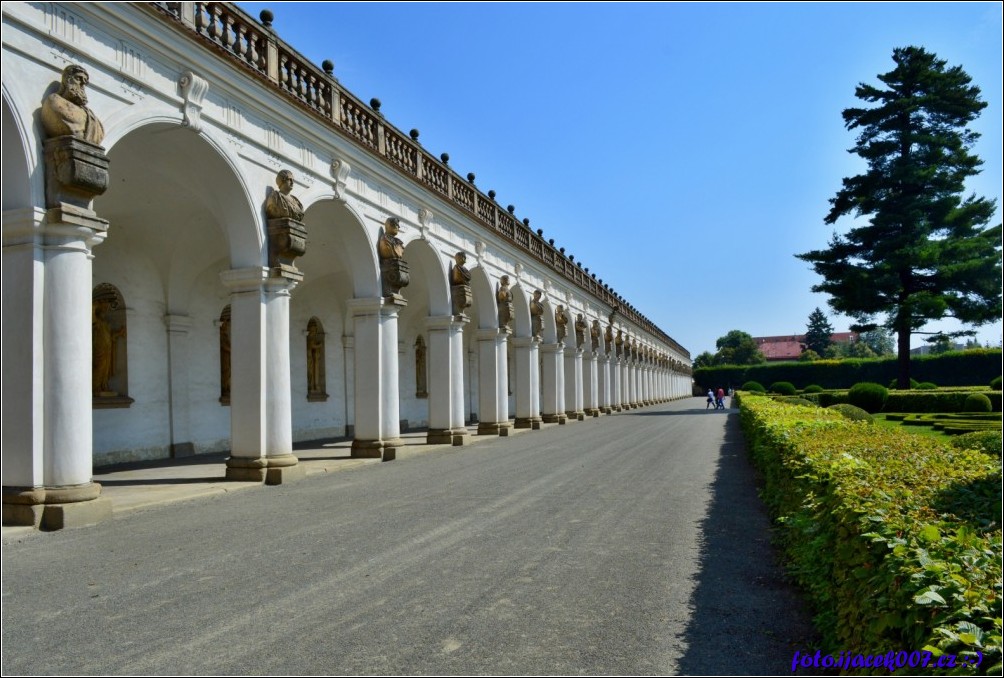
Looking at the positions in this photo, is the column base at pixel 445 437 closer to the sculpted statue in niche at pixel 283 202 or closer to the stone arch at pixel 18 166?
the sculpted statue in niche at pixel 283 202

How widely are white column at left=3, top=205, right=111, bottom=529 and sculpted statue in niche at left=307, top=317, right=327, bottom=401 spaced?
13.6 meters

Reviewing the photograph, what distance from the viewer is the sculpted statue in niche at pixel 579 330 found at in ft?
117

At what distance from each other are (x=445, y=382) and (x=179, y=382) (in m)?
6.52

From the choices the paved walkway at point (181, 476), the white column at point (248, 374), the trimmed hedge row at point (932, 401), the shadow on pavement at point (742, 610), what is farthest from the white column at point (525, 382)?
the shadow on pavement at point (742, 610)

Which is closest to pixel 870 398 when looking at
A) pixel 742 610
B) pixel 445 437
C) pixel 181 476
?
pixel 445 437

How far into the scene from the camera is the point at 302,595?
5.42 meters

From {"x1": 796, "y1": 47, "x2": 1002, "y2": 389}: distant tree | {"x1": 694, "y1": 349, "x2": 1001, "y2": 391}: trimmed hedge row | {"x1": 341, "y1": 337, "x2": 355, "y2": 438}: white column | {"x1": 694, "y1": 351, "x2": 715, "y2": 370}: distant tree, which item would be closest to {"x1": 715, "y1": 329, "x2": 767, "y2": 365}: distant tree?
{"x1": 694, "y1": 351, "x2": 715, "y2": 370}: distant tree

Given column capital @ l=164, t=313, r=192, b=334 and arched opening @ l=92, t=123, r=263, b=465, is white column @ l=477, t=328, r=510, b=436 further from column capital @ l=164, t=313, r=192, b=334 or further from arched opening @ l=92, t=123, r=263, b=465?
column capital @ l=164, t=313, r=192, b=334

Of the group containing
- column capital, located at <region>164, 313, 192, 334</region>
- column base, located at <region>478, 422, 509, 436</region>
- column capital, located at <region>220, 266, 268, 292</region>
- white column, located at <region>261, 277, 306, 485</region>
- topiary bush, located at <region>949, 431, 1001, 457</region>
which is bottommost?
column base, located at <region>478, 422, 509, 436</region>

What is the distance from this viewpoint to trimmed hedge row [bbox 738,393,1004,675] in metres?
2.87

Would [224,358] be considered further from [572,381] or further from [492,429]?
[572,381]

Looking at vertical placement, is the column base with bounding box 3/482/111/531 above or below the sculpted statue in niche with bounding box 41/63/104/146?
below

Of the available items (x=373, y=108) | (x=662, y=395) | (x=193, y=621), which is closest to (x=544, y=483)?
(x=193, y=621)

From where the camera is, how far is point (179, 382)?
16.6 metres
